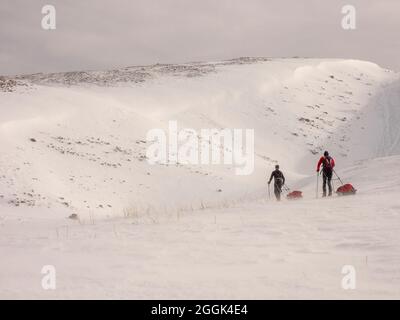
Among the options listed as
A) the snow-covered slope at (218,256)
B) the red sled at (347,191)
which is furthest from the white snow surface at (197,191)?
the red sled at (347,191)

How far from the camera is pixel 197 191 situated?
984 inches

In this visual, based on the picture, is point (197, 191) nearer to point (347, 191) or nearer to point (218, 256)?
point (347, 191)

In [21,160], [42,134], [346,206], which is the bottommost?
[346,206]

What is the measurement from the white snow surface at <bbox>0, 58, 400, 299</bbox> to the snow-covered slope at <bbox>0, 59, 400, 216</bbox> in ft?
0.45

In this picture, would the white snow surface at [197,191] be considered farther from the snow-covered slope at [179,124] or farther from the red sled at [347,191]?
the red sled at [347,191]

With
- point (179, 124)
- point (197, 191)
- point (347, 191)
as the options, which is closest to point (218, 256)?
point (347, 191)

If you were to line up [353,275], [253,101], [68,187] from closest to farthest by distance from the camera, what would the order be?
[353,275] → [68,187] → [253,101]

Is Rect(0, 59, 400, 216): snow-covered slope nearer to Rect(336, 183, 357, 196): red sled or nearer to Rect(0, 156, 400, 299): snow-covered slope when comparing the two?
Rect(336, 183, 357, 196): red sled

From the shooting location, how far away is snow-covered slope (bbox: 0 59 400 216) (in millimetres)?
21906

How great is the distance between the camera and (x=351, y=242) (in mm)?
8062

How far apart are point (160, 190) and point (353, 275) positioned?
1863 centimetres

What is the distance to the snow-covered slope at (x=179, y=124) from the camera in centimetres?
2191

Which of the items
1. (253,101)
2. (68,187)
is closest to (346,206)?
(68,187)
